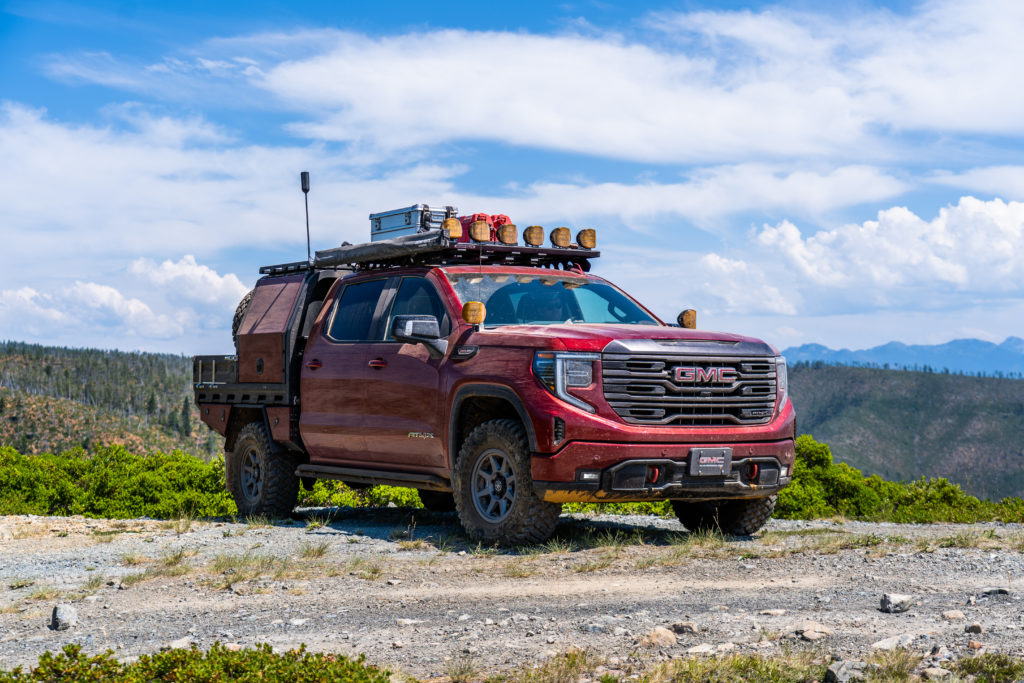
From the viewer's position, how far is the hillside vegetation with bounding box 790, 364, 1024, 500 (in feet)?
517

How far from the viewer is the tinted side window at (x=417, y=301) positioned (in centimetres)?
921

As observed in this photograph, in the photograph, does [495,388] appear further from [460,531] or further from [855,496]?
[855,496]

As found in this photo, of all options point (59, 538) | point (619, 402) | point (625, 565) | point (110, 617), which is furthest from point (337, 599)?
point (59, 538)

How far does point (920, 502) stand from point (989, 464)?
159502mm

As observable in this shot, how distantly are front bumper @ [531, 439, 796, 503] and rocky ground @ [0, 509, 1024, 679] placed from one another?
42 cm

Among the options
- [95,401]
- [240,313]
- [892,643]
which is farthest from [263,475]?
[95,401]

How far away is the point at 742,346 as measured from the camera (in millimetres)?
8594

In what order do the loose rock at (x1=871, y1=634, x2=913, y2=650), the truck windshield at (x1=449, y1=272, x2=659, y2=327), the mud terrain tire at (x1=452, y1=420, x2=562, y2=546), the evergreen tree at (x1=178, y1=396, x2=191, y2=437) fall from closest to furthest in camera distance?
1. the loose rock at (x1=871, y1=634, x2=913, y2=650)
2. the mud terrain tire at (x1=452, y1=420, x2=562, y2=546)
3. the truck windshield at (x1=449, y1=272, x2=659, y2=327)
4. the evergreen tree at (x1=178, y1=396, x2=191, y2=437)

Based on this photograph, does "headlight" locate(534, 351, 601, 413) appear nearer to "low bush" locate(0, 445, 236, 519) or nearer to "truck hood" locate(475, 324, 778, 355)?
"truck hood" locate(475, 324, 778, 355)

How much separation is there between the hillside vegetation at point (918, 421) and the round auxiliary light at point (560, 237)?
147m

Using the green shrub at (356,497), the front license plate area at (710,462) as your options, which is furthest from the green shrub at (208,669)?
the green shrub at (356,497)

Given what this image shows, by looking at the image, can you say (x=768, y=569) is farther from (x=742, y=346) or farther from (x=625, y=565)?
(x=742, y=346)

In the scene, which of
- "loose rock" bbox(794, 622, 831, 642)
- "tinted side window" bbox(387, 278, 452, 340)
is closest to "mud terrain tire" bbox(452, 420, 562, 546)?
"tinted side window" bbox(387, 278, 452, 340)

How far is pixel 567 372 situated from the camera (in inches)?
312
